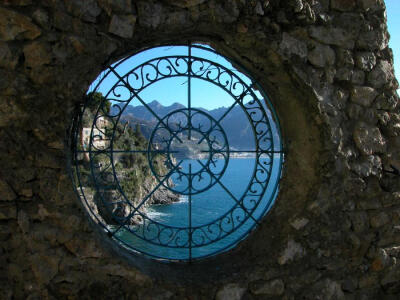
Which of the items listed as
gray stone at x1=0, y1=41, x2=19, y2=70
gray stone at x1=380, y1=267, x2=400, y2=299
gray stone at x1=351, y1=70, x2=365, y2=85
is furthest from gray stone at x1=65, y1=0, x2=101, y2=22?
gray stone at x1=380, y1=267, x2=400, y2=299

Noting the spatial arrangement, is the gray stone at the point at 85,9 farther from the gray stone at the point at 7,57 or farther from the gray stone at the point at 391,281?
the gray stone at the point at 391,281

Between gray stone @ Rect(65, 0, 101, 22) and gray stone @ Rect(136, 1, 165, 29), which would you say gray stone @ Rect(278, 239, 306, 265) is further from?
gray stone @ Rect(65, 0, 101, 22)

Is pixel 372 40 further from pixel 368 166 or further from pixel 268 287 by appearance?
pixel 268 287

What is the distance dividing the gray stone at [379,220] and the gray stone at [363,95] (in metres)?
0.83

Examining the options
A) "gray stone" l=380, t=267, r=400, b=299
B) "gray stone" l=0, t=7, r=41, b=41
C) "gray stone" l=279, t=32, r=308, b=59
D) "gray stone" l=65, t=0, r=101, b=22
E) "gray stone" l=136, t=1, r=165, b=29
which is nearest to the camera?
"gray stone" l=0, t=7, r=41, b=41

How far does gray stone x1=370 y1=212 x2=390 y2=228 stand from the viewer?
8.05ft

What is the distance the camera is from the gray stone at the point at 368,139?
2439 millimetres

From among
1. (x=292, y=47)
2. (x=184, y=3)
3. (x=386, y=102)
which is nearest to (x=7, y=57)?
(x=184, y=3)

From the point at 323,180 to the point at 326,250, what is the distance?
1.63ft

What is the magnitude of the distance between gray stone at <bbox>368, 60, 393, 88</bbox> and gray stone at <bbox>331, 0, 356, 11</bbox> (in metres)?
0.48

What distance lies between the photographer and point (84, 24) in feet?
6.22

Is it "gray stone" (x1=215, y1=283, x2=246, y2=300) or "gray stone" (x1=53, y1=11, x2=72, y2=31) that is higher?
"gray stone" (x1=53, y1=11, x2=72, y2=31)

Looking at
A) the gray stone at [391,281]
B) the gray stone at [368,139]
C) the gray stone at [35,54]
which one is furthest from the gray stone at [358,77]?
the gray stone at [35,54]

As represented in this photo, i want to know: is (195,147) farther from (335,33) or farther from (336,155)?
(335,33)
